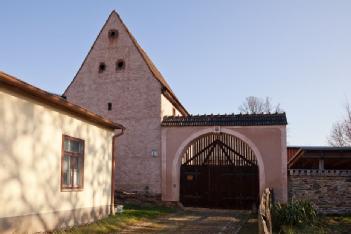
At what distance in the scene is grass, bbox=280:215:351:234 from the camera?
38.6 ft

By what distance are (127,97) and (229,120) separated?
5.39 m

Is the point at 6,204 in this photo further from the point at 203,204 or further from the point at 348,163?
the point at 348,163

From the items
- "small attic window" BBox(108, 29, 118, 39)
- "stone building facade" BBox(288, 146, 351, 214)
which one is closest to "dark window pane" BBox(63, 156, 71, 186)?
"stone building facade" BBox(288, 146, 351, 214)

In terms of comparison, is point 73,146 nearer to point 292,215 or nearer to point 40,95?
point 40,95

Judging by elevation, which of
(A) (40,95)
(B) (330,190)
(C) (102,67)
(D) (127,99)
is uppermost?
(C) (102,67)

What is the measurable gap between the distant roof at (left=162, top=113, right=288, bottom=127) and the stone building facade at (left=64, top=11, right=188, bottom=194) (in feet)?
2.87

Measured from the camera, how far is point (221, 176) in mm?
20500

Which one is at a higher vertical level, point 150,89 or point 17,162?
point 150,89

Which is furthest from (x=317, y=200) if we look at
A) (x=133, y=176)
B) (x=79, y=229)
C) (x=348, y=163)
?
(x=79, y=229)

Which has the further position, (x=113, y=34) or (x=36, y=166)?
(x=113, y=34)

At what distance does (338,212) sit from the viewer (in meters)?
17.8

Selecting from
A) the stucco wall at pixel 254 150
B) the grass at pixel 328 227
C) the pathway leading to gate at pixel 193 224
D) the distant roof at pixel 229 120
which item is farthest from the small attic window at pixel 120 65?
the grass at pixel 328 227

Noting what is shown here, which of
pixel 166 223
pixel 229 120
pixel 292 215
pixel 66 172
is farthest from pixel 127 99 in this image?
pixel 292 215

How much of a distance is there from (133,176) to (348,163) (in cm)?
1055
